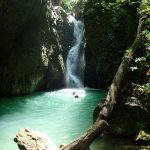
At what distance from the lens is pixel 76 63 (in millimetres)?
28312

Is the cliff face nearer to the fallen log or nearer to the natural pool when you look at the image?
the natural pool

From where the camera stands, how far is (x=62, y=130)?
35.6 ft

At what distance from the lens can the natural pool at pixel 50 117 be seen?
971 cm

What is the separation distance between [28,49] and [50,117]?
419 inches

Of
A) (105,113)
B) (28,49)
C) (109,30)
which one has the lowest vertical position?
(105,113)

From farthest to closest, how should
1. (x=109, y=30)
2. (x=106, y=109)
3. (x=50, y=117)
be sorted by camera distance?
1. (x=50, y=117)
2. (x=109, y=30)
3. (x=106, y=109)

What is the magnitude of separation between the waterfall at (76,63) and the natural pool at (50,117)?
21.9 ft

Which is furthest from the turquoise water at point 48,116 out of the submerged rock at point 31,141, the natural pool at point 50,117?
the submerged rock at point 31,141

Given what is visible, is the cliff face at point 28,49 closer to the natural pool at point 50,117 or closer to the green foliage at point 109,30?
the natural pool at point 50,117

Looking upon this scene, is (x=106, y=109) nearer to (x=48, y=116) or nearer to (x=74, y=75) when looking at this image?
(x=48, y=116)

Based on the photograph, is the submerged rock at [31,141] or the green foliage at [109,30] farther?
the green foliage at [109,30]

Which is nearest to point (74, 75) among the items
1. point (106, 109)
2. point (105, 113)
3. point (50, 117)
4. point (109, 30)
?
point (50, 117)

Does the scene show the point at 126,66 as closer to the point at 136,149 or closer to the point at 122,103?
the point at 122,103

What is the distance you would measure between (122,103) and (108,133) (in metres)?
0.96
